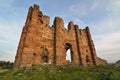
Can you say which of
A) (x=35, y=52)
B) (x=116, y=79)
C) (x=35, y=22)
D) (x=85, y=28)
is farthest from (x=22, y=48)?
(x=85, y=28)

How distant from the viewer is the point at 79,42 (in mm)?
25578

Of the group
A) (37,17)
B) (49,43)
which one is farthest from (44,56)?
(37,17)

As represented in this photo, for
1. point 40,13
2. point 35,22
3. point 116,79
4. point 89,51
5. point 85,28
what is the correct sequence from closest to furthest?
point 116,79
point 35,22
point 40,13
point 89,51
point 85,28

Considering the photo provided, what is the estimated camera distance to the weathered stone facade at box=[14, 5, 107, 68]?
61.6ft

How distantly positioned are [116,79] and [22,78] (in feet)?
28.6

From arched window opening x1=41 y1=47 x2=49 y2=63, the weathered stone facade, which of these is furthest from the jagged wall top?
arched window opening x1=41 y1=47 x2=49 y2=63

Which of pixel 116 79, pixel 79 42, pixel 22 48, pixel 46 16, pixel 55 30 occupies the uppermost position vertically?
pixel 46 16

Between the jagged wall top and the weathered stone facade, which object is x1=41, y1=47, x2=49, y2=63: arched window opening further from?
the jagged wall top

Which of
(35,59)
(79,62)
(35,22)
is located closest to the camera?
(35,59)

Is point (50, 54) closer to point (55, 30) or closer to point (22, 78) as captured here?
point (55, 30)

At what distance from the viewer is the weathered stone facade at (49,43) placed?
18783 millimetres

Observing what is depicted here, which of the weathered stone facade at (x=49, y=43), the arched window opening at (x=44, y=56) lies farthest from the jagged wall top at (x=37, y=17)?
the arched window opening at (x=44, y=56)

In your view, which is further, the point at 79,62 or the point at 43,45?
the point at 79,62

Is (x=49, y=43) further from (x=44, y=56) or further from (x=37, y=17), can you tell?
(x=37, y=17)
